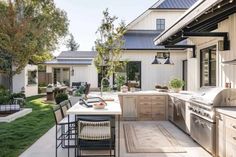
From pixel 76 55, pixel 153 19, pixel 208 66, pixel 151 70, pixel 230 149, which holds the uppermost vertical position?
pixel 153 19

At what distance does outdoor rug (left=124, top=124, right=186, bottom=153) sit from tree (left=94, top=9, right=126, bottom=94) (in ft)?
9.04

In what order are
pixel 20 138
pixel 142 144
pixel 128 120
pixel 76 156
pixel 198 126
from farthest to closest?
pixel 128 120
pixel 20 138
pixel 142 144
pixel 198 126
pixel 76 156

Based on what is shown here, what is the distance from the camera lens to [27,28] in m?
15.5

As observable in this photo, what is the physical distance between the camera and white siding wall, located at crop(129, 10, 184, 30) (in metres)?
17.1

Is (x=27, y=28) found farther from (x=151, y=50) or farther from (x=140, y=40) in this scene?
(x=151, y=50)

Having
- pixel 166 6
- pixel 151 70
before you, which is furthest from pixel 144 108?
pixel 166 6

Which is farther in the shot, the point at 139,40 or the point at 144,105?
the point at 139,40

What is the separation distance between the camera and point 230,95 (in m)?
5.70

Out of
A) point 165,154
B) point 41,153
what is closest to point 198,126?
point 165,154

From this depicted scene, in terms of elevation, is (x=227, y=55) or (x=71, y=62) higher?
(x=71, y=62)

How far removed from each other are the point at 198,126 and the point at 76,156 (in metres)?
2.65

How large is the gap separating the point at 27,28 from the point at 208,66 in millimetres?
10273

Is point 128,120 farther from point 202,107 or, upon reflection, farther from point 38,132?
point 202,107

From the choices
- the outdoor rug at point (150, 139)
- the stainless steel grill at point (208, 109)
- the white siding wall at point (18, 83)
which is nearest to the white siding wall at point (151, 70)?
the outdoor rug at point (150, 139)
